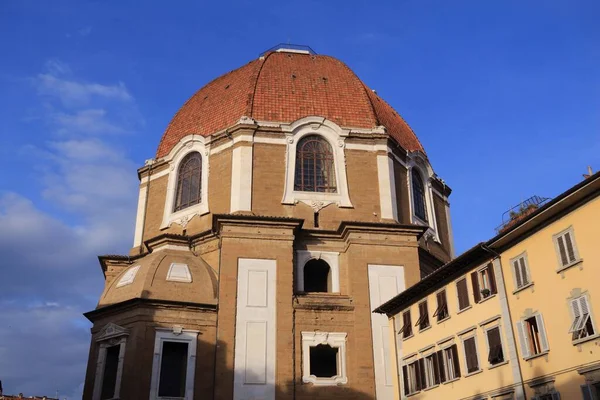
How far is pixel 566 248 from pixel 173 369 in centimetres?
1618

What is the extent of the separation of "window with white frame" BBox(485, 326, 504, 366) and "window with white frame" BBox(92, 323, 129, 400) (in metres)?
14.0

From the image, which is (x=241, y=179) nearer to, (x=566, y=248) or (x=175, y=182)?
(x=175, y=182)

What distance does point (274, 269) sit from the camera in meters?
28.6

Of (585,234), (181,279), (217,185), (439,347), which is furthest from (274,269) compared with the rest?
(585,234)

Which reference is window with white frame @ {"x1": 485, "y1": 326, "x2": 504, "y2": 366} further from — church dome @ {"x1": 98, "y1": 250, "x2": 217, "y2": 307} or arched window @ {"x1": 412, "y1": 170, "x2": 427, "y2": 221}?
arched window @ {"x1": 412, "y1": 170, "x2": 427, "y2": 221}

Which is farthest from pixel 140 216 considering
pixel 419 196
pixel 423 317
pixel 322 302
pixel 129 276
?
pixel 423 317

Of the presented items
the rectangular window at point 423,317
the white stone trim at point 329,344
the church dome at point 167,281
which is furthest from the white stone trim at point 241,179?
the rectangular window at point 423,317

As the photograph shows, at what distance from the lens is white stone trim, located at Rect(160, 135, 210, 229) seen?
3250cm

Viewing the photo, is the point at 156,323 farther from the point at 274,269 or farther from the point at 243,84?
the point at 243,84

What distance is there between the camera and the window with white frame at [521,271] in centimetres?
1962

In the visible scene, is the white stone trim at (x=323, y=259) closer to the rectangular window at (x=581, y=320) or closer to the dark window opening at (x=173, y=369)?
the dark window opening at (x=173, y=369)

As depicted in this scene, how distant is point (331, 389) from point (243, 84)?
1705 cm

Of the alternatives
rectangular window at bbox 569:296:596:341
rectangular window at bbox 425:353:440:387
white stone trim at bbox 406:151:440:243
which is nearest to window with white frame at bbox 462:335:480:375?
rectangular window at bbox 425:353:440:387

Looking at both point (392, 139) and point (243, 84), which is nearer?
point (392, 139)
